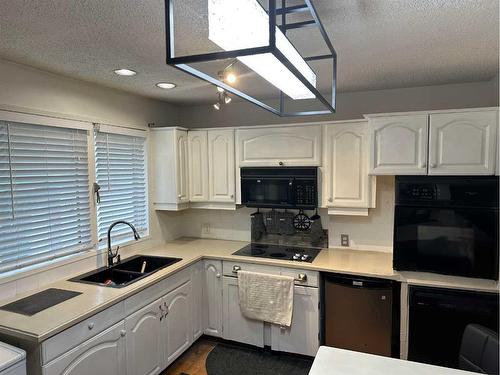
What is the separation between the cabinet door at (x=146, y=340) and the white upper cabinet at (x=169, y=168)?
1.08m

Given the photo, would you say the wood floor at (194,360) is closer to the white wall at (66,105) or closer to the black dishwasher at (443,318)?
the white wall at (66,105)

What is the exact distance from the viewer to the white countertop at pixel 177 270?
1755 millimetres

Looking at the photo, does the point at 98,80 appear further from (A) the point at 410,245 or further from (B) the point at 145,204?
(A) the point at 410,245

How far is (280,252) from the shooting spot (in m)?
3.14

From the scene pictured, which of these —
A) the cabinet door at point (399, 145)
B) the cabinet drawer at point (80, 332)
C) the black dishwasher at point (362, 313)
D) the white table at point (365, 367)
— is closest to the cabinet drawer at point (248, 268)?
the black dishwasher at point (362, 313)

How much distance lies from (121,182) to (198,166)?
30.3 inches

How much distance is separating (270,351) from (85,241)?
5.91 ft

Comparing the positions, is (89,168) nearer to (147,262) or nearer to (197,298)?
(147,262)

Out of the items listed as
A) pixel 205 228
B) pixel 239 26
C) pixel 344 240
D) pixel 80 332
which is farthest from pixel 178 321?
pixel 239 26

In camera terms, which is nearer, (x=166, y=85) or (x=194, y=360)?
(x=166, y=85)

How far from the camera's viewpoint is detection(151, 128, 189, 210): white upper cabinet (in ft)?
10.8

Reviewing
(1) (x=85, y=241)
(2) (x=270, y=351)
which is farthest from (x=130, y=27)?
(2) (x=270, y=351)

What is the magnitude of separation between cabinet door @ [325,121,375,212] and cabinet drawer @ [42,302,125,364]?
6.18ft

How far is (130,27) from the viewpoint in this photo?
1619mm
